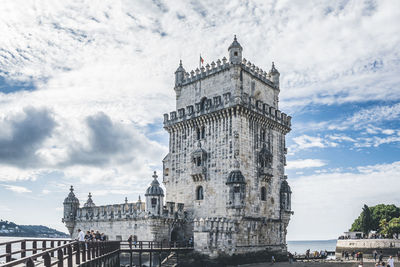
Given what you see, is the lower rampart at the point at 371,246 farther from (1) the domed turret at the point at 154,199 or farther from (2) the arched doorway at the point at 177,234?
(1) the domed turret at the point at 154,199

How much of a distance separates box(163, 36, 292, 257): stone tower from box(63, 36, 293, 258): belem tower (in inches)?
3.7

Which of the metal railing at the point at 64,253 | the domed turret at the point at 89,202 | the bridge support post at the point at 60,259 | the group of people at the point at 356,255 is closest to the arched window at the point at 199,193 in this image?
the metal railing at the point at 64,253

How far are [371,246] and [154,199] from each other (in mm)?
36156

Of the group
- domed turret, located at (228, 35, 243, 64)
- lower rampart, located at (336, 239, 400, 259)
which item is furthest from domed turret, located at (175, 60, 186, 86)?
lower rampart, located at (336, 239, 400, 259)

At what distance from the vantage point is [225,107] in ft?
139

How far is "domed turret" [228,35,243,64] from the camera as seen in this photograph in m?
43.7

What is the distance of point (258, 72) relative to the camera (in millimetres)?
47219

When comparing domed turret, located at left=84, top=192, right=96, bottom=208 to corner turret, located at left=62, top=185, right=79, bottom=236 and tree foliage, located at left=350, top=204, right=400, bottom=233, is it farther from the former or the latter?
tree foliage, located at left=350, top=204, right=400, bottom=233

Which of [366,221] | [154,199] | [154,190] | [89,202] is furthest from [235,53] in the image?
[366,221]

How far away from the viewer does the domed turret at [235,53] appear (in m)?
43.7

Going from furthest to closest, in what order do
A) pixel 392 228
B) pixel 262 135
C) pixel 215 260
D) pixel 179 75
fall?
pixel 392 228 < pixel 179 75 < pixel 262 135 < pixel 215 260

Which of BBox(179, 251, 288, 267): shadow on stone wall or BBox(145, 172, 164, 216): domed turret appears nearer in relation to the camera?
BBox(179, 251, 288, 267): shadow on stone wall

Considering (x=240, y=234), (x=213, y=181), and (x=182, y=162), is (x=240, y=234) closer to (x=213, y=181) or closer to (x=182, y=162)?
(x=213, y=181)

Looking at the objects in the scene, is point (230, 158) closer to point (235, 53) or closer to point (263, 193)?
point (263, 193)
